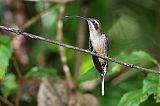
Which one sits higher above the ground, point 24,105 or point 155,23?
point 155,23

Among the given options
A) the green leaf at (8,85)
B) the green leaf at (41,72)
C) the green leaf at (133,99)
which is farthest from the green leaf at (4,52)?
the green leaf at (133,99)

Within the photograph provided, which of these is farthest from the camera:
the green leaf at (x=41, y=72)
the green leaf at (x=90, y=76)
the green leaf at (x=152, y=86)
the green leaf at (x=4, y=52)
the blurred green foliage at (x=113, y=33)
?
the blurred green foliage at (x=113, y=33)

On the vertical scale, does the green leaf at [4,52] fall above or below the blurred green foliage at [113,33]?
above

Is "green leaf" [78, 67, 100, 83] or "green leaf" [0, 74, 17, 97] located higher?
"green leaf" [78, 67, 100, 83]

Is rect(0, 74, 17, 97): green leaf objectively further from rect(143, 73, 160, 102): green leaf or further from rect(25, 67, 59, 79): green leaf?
rect(143, 73, 160, 102): green leaf

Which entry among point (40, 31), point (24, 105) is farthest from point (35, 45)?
point (24, 105)

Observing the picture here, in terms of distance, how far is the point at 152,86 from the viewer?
2.18 m

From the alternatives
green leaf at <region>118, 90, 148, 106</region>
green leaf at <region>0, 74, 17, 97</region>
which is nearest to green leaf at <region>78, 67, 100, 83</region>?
green leaf at <region>118, 90, 148, 106</region>

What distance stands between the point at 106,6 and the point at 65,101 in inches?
40.3

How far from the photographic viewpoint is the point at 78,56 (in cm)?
318

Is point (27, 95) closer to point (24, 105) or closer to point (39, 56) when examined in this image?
point (24, 105)

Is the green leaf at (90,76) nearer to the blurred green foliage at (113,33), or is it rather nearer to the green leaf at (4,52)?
the green leaf at (4,52)

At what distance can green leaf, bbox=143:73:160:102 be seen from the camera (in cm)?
214

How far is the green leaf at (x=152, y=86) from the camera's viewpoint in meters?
2.14
